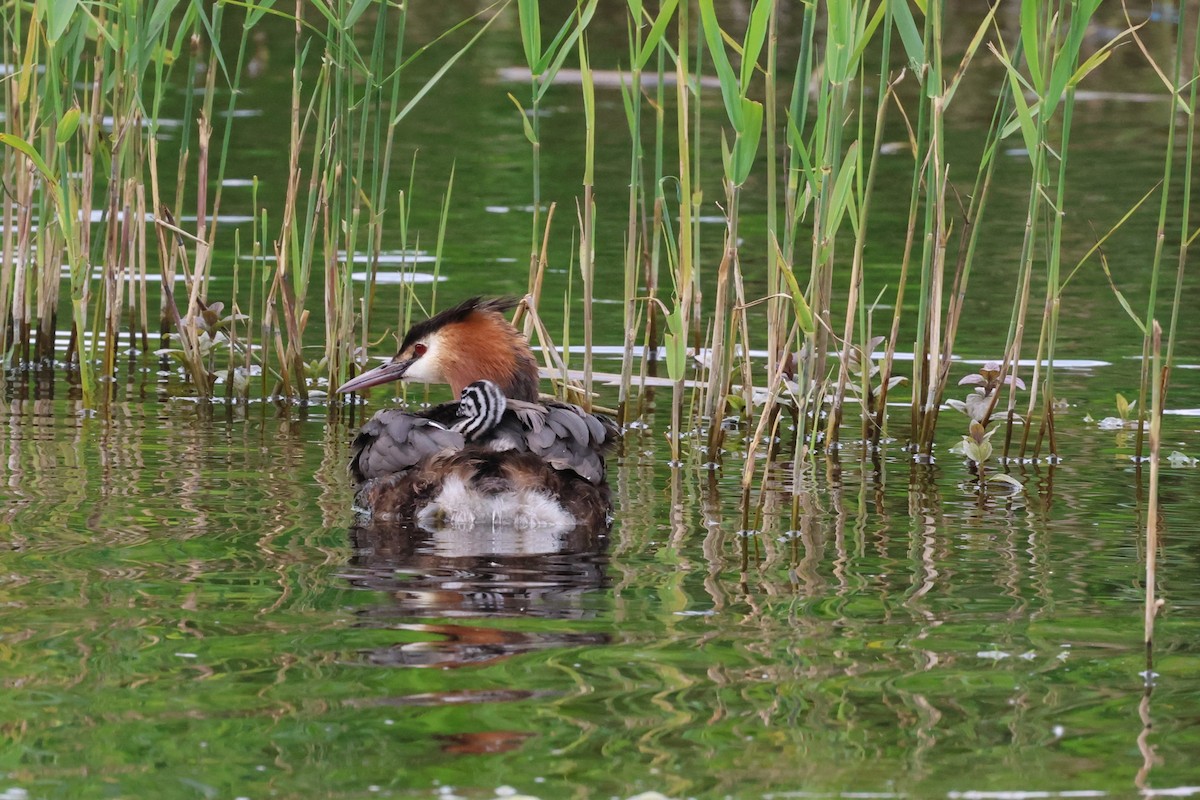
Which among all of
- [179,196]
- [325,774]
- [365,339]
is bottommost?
[325,774]

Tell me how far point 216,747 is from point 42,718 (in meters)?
0.40

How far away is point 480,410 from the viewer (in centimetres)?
561

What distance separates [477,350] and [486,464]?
1098 mm

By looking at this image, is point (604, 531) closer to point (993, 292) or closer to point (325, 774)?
point (325, 774)

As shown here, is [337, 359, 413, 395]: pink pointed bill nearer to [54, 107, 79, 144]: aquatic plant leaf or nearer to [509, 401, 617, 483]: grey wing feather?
[509, 401, 617, 483]: grey wing feather

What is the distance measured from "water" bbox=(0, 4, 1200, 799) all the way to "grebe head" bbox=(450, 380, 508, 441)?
0.33 m

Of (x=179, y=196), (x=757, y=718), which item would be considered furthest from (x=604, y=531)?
(x=179, y=196)

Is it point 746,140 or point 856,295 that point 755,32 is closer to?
point 746,140

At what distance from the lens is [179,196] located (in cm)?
788

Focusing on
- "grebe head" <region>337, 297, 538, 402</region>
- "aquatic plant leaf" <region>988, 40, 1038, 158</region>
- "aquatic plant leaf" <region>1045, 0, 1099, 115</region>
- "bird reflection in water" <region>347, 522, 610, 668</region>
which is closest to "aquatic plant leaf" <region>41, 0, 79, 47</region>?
"grebe head" <region>337, 297, 538, 402</region>

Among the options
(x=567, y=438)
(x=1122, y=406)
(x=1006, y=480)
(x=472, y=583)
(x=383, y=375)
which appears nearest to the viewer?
(x=472, y=583)

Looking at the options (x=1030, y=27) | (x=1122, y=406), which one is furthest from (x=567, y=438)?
(x=1122, y=406)

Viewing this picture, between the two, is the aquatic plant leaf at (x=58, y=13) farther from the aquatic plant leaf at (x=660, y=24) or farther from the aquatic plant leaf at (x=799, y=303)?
the aquatic plant leaf at (x=799, y=303)

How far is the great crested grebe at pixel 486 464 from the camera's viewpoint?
5543 millimetres
